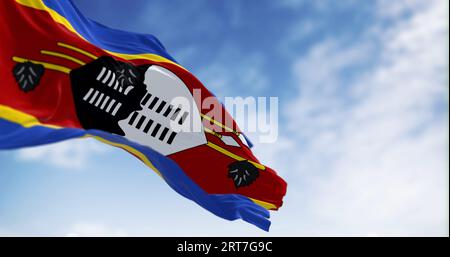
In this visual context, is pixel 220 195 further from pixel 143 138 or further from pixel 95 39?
pixel 95 39

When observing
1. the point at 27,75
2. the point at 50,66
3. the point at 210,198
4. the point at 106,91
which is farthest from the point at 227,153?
the point at 27,75

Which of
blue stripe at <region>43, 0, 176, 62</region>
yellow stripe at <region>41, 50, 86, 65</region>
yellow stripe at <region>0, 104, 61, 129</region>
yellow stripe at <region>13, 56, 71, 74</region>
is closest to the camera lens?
yellow stripe at <region>0, 104, 61, 129</region>

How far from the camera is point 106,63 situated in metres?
9.70

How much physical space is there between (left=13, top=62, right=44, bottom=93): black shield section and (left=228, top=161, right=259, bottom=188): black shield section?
5063mm

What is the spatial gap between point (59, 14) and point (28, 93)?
217 cm

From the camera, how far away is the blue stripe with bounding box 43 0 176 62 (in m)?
9.60

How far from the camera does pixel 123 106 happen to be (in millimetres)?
9750

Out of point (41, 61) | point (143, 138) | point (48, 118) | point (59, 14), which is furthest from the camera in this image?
point (143, 138)

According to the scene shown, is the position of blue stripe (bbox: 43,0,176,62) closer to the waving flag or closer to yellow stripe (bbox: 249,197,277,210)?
the waving flag

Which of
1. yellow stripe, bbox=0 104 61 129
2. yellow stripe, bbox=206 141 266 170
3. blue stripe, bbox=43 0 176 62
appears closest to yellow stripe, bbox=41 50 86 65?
blue stripe, bbox=43 0 176 62

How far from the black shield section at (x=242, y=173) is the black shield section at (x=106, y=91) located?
2.90m
